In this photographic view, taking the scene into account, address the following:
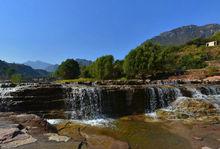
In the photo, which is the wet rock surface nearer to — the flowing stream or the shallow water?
the flowing stream

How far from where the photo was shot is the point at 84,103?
2219 centimetres

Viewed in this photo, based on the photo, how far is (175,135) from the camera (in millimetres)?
14914

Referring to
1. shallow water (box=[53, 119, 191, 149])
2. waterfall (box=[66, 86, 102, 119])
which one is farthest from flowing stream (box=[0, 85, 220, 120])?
shallow water (box=[53, 119, 191, 149])

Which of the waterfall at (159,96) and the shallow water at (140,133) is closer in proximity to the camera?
the shallow water at (140,133)

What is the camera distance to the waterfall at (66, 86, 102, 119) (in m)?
21.2

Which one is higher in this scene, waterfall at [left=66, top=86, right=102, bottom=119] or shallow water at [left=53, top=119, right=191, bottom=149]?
waterfall at [left=66, top=86, right=102, bottom=119]

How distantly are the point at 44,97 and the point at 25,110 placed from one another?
5.66 ft

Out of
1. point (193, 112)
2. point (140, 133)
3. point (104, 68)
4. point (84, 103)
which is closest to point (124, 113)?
point (84, 103)

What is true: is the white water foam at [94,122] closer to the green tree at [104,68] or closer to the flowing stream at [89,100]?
the flowing stream at [89,100]

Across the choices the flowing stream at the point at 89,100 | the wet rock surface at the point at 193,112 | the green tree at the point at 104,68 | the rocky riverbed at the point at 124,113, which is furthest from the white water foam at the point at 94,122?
the green tree at the point at 104,68

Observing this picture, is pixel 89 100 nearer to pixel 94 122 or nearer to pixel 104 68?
pixel 94 122

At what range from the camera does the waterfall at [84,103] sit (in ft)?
69.7

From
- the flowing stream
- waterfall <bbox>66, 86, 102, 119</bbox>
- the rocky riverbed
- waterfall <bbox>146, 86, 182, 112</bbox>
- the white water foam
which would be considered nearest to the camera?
the rocky riverbed

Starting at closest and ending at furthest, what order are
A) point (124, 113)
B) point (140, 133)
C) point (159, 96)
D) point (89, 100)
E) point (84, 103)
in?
point (140, 133)
point (124, 113)
point (84, 103)
point (89, 100)
point (159, 96)
